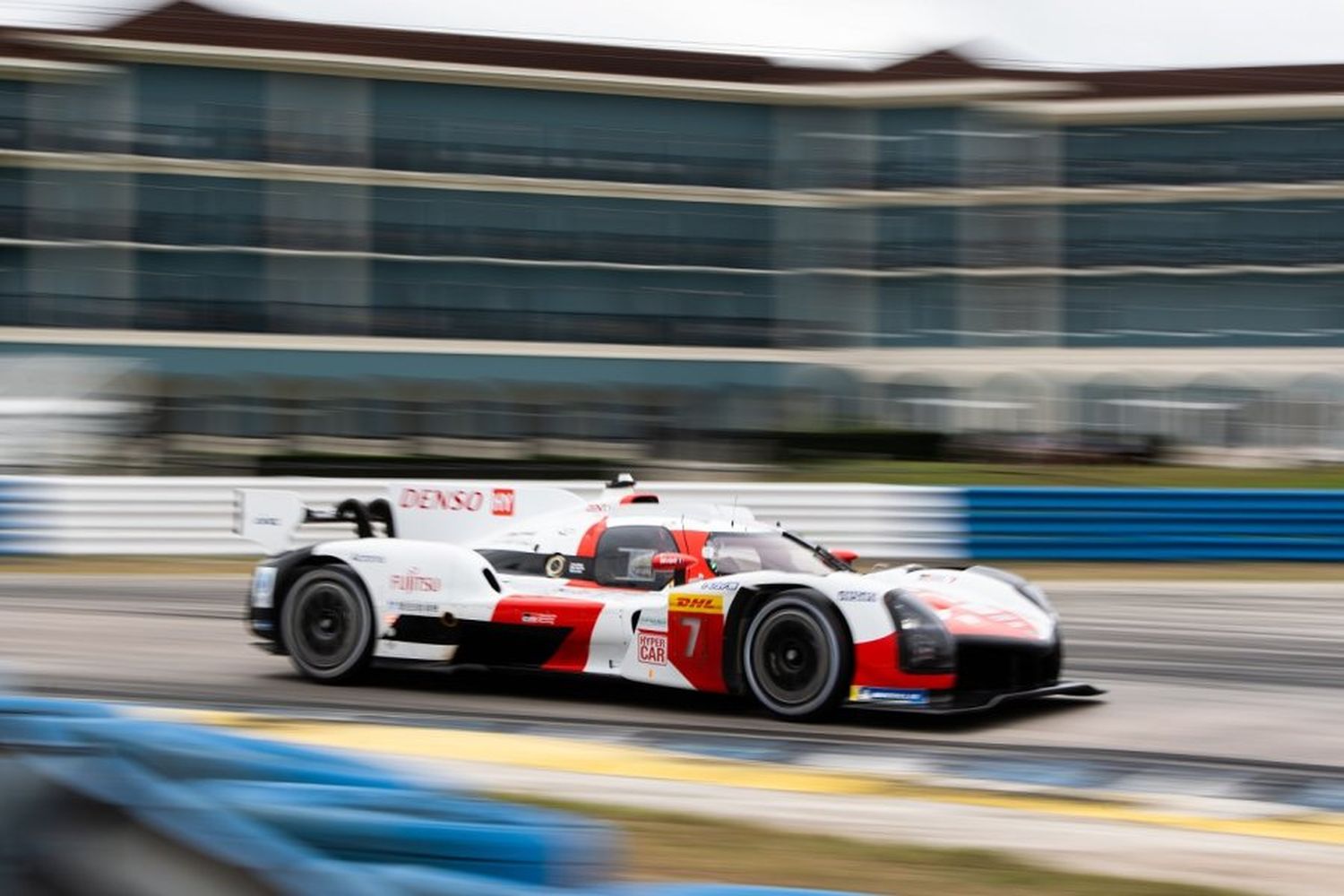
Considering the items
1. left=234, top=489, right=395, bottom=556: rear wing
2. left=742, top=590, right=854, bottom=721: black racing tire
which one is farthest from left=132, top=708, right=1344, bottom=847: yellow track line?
left=234, top=489, right=395, bottom=556: rear wing

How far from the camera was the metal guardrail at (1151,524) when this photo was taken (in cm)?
1764

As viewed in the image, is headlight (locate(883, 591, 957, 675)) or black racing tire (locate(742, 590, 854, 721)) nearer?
headlight (locate(883, 591, 957, 675))

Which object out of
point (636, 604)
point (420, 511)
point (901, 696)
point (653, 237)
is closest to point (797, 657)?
point (901, 696)

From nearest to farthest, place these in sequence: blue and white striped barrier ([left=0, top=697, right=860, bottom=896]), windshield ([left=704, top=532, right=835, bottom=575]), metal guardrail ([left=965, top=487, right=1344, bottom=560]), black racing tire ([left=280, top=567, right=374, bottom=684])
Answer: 1. blue and white striped barrier ([left=0, top=697, right=860, bottom=896])
2. windshield ([left=704, top=532, right=835, bottom=575])
3. black racing tire ([left=280, top=567, right=374, bottom=684])
4. metal guardrail ([left=965, top=487, right=1344, bottom=560])

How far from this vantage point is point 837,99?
39.8 metres

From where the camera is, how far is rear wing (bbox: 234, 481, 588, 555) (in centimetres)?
973

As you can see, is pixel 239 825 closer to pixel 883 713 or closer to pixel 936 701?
pixel 936 701

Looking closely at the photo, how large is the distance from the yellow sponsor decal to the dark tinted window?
0.25 meters

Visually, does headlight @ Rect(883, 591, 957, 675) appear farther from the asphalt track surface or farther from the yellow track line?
the yellow track line

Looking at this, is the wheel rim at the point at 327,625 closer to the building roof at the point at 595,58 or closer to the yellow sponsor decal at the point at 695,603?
the yellow sponsor decal at the point at 695,603

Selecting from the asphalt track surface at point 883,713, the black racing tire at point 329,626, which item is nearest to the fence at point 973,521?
the asphalt track surface at point 883,713

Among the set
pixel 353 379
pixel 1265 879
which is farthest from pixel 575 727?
pixel 353 379

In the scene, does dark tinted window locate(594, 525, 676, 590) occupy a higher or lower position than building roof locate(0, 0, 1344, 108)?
lower

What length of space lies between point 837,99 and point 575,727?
33.1 m
